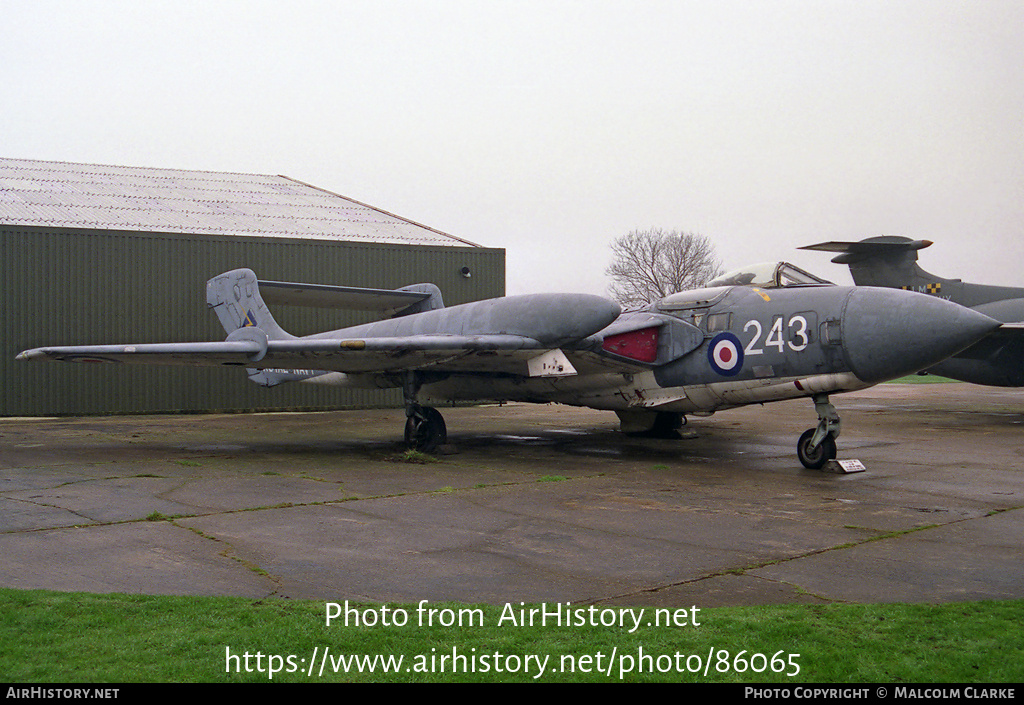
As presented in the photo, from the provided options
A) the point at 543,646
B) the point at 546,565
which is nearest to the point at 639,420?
the point at 546,565

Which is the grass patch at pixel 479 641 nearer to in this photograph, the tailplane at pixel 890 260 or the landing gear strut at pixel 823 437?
the landing gear strut at pixel 823 437

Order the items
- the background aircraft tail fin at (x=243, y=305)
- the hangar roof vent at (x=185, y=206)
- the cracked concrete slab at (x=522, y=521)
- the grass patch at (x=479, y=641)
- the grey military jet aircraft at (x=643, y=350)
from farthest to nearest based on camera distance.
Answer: the hangar roof vent at (x=185, y=206)
the background aircraft tail fin at (x=243, y=305)
the grey military jet aircraft at (x=643, y=350)
the cracked concrete slab at (x=522, y=521)
the grass patch at (x=479, y=641)

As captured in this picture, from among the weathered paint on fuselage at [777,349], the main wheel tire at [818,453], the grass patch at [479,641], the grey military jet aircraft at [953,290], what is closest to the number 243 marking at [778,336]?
the weathered paint on fuselage at [777,349]

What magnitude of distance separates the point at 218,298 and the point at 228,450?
3.41 meters

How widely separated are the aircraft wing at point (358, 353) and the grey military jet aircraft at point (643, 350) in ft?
0.08

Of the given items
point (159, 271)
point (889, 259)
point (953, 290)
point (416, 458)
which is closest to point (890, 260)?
point (889, 259)

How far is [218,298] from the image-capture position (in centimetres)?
1474

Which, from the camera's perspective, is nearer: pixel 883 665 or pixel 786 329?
pixel 883 665

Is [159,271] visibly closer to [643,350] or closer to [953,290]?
[643,350]

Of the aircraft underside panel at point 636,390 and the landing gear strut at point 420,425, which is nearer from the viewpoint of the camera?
the aircraft underside panel at point 636,390

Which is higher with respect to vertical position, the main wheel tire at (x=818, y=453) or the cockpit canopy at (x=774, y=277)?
the cockpit canopy at (x=774, y=277)

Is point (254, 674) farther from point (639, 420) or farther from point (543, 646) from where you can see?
point (639, 420)

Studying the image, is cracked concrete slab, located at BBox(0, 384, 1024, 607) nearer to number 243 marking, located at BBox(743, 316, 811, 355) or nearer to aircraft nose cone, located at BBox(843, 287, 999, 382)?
aircraft nose cone, located at BBox(843, 287, 999, 382)

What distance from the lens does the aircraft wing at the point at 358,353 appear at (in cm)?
1112
